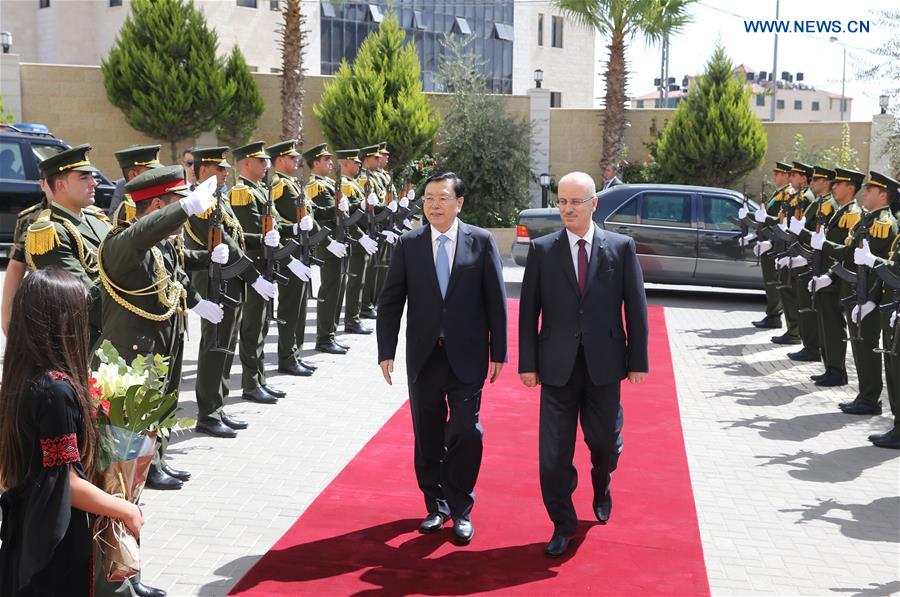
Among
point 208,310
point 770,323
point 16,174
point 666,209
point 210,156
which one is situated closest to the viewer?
point 208,310

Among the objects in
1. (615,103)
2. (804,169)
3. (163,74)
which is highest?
(163,74)

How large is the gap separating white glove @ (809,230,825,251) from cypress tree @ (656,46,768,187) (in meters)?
14.2

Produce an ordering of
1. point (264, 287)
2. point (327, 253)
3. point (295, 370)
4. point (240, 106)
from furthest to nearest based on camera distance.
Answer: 1. point (240, 106)
2. point (327, 253)
3. point (295, 370)
4. point (264, 287)

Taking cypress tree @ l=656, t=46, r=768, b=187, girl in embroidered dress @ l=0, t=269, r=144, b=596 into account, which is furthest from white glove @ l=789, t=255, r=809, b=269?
cypress tree @ l=656, t=46, r=768, b=187

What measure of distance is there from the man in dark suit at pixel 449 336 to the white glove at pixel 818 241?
517cm

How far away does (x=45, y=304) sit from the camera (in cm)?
305

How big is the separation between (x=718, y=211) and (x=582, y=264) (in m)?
10.3

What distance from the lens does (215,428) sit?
7.68m

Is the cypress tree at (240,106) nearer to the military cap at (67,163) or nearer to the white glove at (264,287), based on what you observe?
the white glove at (264,287)

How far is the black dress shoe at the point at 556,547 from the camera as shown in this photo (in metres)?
5.34

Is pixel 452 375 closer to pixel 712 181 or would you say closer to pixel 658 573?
pixel 658 573

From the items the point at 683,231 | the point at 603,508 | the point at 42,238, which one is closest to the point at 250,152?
the point at 42,238

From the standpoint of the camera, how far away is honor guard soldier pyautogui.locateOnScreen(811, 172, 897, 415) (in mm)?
8391

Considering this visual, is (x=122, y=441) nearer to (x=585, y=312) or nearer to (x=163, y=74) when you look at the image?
(x=585, y=312)
